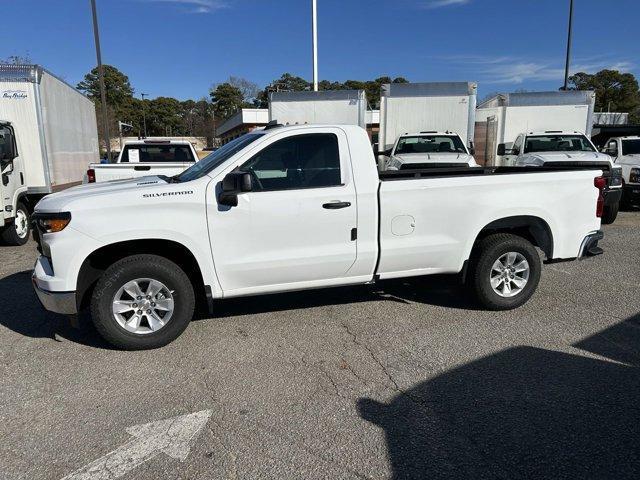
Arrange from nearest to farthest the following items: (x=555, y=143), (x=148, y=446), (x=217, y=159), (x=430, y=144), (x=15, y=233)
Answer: (x=148, y=446), (x=217, y=159), (x=15, y=233), (x=430, y=144), (x=555, y=143)

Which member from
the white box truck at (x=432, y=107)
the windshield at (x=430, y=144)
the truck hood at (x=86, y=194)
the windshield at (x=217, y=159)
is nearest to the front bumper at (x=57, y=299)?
the truck hood at (x=86, y=194)

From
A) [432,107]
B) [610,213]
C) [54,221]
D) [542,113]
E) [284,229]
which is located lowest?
[610,213]

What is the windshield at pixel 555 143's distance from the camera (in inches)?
510

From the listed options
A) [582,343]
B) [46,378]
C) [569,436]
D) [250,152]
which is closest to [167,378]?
[46,378]

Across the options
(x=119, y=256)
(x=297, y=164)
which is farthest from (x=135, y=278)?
(x=297, y=164)

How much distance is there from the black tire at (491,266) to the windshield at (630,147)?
36.8 feet

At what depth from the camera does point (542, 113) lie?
1470cm

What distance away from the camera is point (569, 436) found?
307 cm

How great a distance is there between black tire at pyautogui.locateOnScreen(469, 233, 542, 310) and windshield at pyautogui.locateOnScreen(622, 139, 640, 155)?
11209mm

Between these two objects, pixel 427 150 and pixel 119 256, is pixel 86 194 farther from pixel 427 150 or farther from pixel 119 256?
pixel 427 150

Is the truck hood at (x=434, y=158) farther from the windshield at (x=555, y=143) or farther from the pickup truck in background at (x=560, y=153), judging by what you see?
the windshield at (x=555, y=143)

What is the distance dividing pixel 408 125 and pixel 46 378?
11.7 m

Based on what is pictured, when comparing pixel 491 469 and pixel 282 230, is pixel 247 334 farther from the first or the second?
pixel 491 469

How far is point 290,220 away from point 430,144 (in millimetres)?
9267
